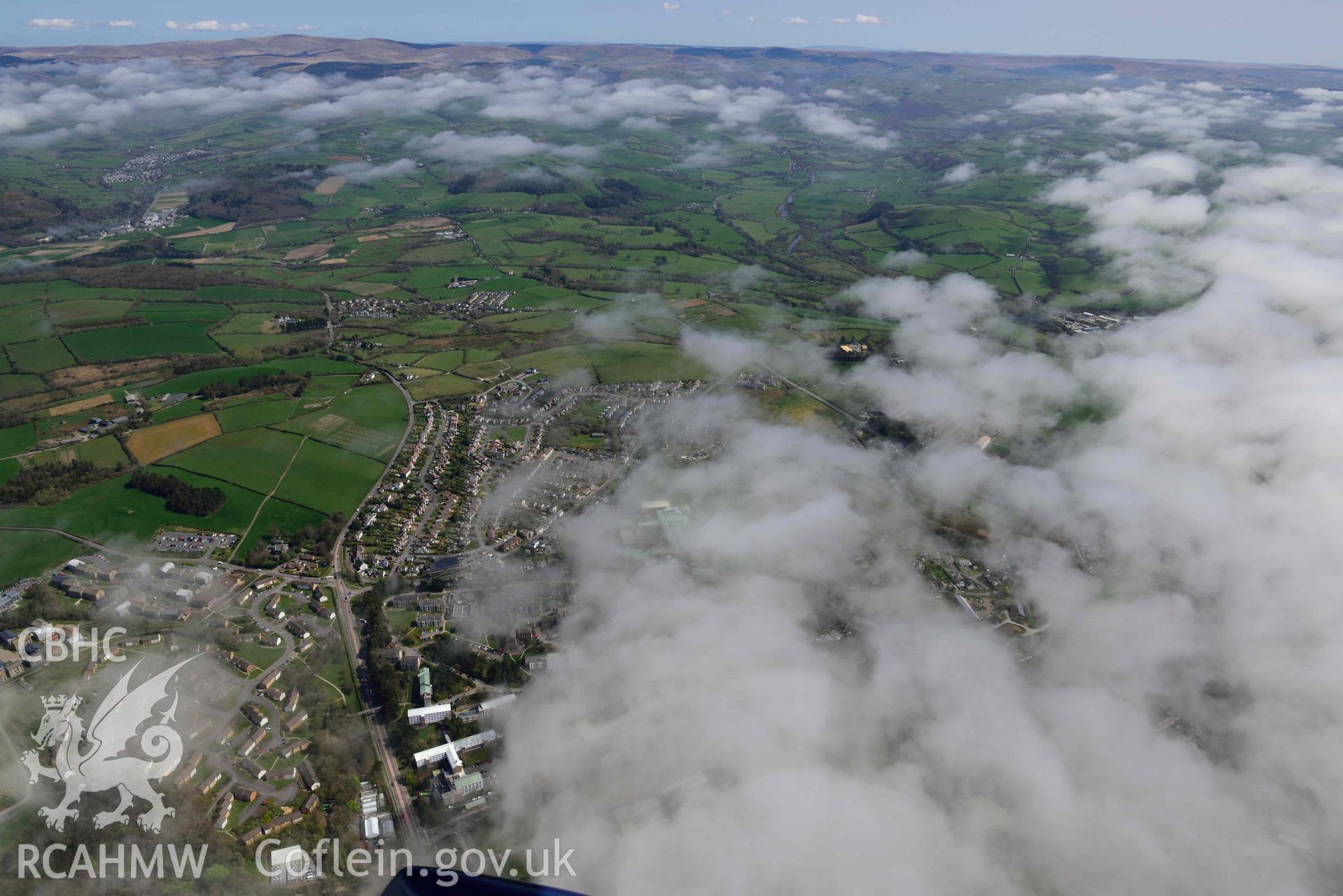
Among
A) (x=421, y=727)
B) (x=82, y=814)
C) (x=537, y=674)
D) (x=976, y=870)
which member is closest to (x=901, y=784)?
(x=976, y=870)

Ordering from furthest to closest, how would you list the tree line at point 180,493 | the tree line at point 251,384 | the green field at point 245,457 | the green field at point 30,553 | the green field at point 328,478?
the tree line at point 251,384, the green field at point 245,457, the green field at point 328,478, the tree line at point 180,493, the green field at point 30,553

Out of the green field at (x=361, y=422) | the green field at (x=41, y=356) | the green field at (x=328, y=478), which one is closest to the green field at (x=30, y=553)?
the green field at (x=328, y=478)

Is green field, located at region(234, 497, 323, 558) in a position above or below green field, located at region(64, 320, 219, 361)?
below

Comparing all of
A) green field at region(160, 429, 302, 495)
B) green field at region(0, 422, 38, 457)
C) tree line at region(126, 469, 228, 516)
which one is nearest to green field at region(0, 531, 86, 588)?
tree line at region(126, 469, 228, 516)

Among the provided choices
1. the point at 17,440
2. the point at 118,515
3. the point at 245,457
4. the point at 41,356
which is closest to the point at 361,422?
the point at 245,457

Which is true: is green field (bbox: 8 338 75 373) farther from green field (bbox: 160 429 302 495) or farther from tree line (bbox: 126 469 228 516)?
tree line (bbox: 126 469 228 516)

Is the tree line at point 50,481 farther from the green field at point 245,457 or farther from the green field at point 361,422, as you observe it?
the green field at point 361,422

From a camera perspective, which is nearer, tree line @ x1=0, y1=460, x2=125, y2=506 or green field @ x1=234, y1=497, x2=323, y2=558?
green field @ x1=234, y1=497, x2=323, y2=558

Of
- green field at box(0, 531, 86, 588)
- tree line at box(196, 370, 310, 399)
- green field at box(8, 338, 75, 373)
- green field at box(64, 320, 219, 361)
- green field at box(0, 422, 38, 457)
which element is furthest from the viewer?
green field at box(64, 320, 219, 361)

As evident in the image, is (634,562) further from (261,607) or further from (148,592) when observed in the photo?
(148,592)
